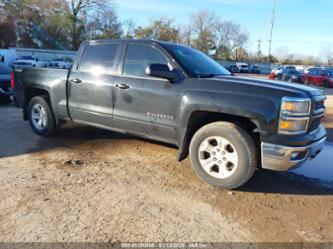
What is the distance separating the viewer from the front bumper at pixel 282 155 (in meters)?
3.85

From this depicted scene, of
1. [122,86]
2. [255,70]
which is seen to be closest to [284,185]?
[122,86]

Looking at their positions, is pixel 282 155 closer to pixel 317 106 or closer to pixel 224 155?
pixel 224 155

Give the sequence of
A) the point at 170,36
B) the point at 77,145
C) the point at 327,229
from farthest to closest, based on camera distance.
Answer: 1. the point at 170,36
2. the point at 77,145
3. the point at 327,229

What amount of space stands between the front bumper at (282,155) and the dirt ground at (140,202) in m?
0.47

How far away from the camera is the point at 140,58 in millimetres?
5035

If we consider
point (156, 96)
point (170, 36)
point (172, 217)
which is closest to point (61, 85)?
point (156, 96)

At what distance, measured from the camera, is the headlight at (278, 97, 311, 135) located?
380 cm

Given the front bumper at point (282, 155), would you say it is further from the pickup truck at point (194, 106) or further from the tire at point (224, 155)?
the tire at point (224, 155)

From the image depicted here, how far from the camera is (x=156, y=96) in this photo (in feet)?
15.5

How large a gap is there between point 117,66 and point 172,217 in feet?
8.73

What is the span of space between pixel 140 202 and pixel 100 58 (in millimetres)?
2716

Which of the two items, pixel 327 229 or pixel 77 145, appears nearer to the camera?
pixel 327 229

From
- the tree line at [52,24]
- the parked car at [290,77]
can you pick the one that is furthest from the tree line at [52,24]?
the parked car at [290,77]

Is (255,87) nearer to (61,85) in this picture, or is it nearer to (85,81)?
(85,81)
